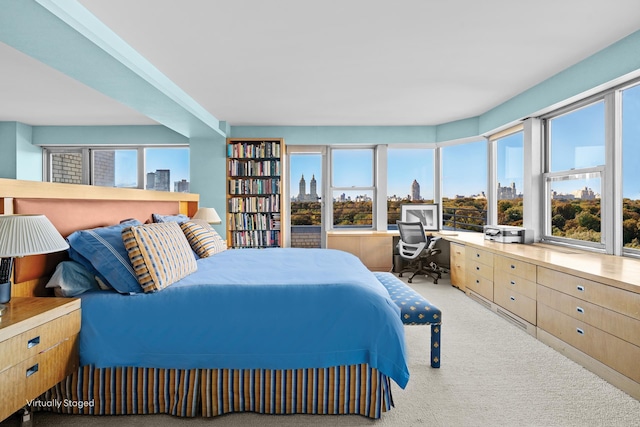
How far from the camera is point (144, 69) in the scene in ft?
9.77

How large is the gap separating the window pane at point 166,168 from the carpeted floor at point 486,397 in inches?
182

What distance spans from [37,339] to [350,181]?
500 cm

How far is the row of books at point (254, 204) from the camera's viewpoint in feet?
18.0

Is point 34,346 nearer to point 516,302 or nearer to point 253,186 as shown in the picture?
point 516,302

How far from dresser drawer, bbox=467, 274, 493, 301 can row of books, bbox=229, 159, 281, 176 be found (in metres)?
3.30

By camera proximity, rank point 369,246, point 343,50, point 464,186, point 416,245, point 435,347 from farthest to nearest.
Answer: point 464,186 < point 369,246 < point 416,245 < point 343,50 < point 435,347

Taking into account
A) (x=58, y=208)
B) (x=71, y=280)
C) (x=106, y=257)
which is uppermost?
(x=58, y=208)

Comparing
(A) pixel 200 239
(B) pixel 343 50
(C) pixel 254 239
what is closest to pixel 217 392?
(A) pixel 200 239

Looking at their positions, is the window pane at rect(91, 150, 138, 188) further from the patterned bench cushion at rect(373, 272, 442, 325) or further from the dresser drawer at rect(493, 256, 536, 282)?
the dresser drawer at rect(493, 256, 536, 282)

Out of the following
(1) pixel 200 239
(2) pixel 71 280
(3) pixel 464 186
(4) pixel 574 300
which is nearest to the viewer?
(2) pixel 71 280

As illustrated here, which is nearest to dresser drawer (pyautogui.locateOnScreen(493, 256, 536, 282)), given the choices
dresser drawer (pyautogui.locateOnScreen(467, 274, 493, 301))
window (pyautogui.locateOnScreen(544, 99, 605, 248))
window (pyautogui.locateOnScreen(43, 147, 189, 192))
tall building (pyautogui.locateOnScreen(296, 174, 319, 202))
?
dresser drawer (pyautogui.locateOnScreen(467, 274, 493, 301))

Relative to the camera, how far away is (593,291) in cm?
225

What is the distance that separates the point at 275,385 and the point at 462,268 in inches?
132

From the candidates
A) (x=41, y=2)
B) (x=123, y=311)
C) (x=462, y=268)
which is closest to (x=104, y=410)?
(x=123, y=311)
